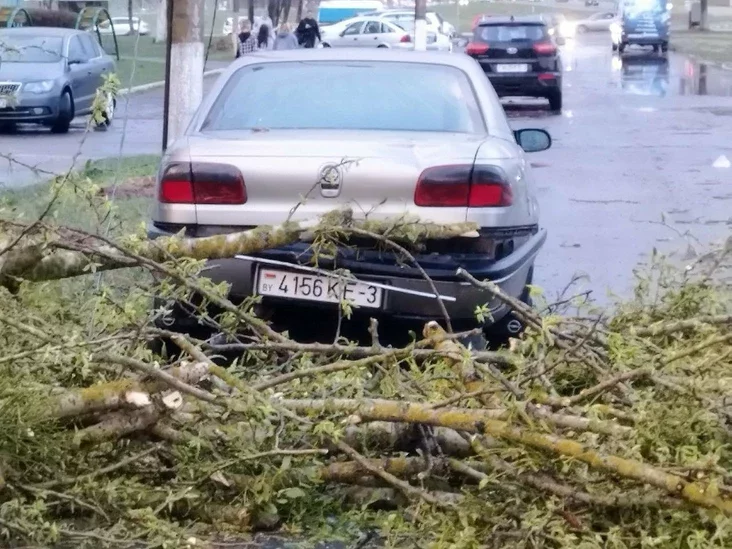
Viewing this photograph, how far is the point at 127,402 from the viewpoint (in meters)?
3.21

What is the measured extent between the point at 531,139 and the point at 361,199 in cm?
173

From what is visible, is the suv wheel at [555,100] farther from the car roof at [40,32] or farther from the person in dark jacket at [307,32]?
the car roof at [40,32]

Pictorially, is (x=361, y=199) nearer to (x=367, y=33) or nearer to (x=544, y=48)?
(x=544, y=48)

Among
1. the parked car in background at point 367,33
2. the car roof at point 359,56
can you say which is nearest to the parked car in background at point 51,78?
the car roof at point 359,56

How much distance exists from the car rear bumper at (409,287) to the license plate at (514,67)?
60.8 ft

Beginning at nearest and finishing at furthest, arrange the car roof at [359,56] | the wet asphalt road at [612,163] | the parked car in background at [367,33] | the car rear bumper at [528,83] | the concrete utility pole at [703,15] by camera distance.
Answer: the car roof at [359,56]
the wet asphalt road at [612,163]
the car rear bumper at [528,83]
the parked car in background at [367,33]
the concrete utility pole at [703,15]

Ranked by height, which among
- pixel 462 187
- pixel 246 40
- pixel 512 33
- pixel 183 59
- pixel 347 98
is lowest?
pixel 246 40

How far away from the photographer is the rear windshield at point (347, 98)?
16.9 ft

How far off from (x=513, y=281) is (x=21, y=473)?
2.25 m

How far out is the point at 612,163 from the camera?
14.4 metres

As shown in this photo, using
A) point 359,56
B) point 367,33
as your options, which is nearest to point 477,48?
point 367,33

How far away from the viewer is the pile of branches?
293cm

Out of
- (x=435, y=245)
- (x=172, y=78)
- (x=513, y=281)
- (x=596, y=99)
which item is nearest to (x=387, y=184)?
(x=435, y=245)

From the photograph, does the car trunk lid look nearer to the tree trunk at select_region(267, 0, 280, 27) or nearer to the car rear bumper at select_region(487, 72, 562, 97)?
the car rear bumper at select_region(487, 72, 562, 97)
